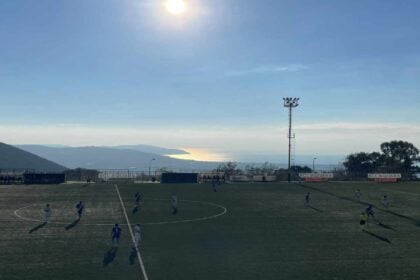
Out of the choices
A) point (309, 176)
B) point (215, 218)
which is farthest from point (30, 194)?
point (309, 176)

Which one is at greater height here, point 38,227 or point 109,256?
point 38,227

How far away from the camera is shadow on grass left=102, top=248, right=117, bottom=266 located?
94.7ft

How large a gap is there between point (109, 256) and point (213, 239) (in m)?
8.57

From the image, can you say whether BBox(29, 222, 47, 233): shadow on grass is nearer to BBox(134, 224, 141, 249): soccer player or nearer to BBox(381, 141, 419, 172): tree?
BBox(134, 224, 141, 249): soccer player

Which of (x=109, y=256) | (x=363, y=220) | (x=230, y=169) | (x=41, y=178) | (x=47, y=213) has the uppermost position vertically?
(x=230, y=169)

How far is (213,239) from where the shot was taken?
35.6 metres

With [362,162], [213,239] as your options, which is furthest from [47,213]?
[362,162]

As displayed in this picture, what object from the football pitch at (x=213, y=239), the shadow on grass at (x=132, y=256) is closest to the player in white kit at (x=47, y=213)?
the football pitch at (x=213, y=239)

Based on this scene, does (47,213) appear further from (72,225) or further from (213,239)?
(213,239)

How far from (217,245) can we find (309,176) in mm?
60271

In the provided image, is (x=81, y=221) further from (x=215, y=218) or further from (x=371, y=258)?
(x=371, y=258)

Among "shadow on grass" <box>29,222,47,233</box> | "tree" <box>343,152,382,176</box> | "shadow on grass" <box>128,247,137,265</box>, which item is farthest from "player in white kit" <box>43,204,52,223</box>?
"tree" <box>343,152,382,176</box>

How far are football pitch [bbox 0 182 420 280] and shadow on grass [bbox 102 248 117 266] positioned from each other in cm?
12

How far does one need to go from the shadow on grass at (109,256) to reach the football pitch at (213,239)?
0.41ft
